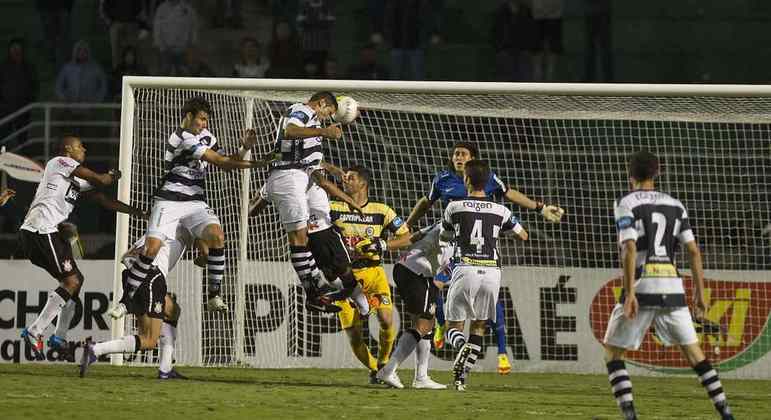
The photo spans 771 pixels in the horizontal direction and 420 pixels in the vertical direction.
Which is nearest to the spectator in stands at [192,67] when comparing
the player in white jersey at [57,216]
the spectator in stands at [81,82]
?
the spectator in stands at [81,82]

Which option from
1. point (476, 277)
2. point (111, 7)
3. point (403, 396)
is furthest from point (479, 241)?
point (111, 7)

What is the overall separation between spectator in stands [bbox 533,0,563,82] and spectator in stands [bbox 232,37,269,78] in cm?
427

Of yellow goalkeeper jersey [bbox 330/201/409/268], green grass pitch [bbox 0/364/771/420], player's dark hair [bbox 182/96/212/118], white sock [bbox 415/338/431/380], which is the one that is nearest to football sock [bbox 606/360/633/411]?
green grass pitch [bbox 0/364/771/420]

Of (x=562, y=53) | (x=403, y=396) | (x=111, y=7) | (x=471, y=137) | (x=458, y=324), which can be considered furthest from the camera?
(x=562, y=53)

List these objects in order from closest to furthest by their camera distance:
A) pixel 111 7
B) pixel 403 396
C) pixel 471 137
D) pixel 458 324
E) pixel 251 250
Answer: pixel 403 396
pixel 458 324
pixel 251 250
pixel 471 137
pixel 111 7

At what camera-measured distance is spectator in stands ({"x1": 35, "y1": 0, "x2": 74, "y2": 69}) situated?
22000 millimetres

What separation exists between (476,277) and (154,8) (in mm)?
11555

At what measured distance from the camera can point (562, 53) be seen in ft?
76.4

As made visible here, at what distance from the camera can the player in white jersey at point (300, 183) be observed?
12.6 meters

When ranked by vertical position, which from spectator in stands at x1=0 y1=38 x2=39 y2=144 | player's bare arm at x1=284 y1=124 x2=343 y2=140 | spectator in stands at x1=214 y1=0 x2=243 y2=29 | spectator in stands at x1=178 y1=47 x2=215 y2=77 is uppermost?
spectator in stands at x1=214 y1=0 x2=243 y2=29

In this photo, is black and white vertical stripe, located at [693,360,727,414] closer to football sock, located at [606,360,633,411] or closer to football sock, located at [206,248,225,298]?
football sock, located at [606,360,633,411]

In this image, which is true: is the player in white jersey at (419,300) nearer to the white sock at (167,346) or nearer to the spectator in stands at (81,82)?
the white sock at (167,346)

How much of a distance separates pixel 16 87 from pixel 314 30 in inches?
172

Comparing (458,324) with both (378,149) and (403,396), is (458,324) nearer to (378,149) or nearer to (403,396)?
(403,396)
